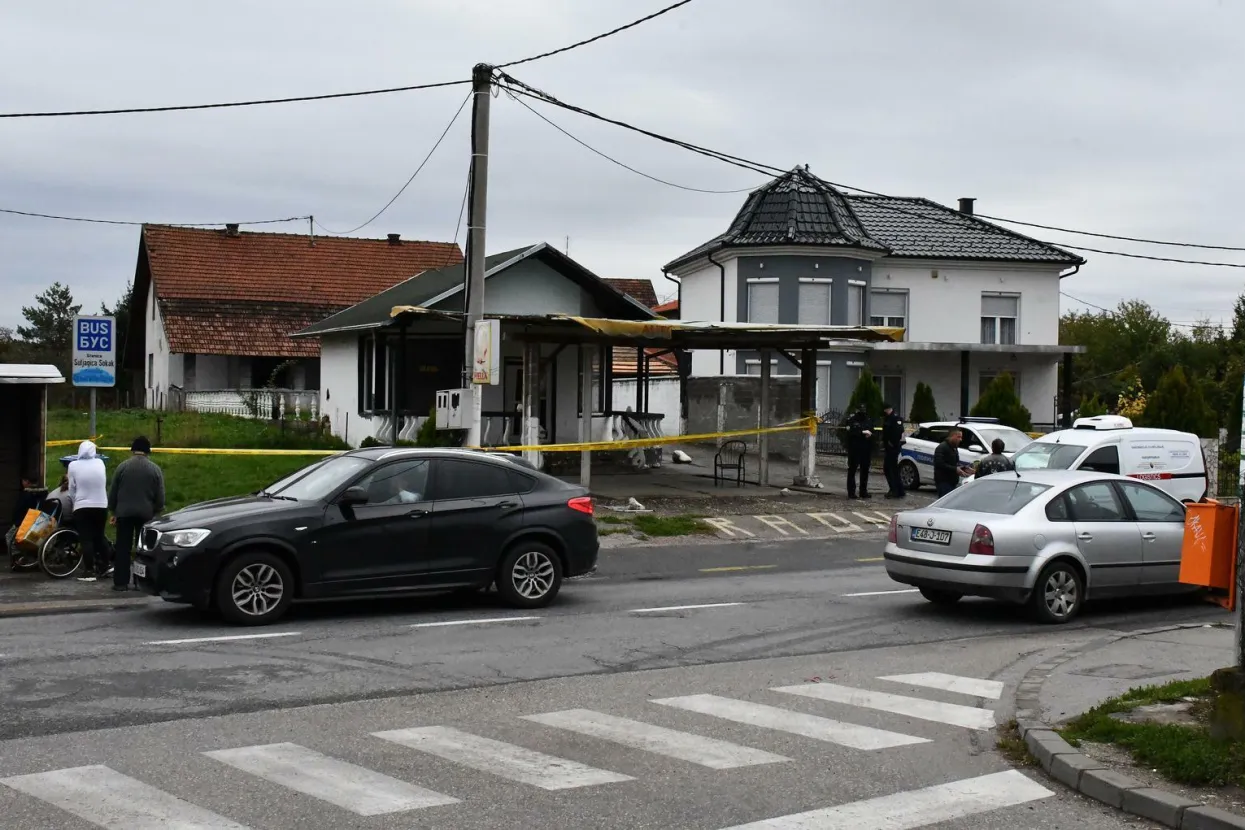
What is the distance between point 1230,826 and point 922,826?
1373 mm

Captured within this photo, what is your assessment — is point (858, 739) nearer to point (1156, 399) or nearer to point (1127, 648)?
point (1127, 648)

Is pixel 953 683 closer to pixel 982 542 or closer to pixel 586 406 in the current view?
pixel 982 542

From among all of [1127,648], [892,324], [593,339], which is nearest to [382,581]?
[1127,648]

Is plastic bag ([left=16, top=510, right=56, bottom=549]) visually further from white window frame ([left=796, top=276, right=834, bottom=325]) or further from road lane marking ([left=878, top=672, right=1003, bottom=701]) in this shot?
white window frame ([left=796, top=276, right=834, bottom=325])

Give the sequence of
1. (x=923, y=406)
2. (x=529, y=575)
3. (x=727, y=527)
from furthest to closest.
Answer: (x=923, y=406) → (x=727, y=527) → (x=529, y=575)

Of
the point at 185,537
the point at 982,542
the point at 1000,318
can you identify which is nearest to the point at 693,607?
the point at 982,542

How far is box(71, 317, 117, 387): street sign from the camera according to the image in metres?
16.1

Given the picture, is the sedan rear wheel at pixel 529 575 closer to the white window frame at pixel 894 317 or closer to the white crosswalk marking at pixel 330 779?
the white crosswalk marking at pixel 330 779

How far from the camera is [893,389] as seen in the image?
41219 mm

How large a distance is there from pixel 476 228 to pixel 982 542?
844 cm

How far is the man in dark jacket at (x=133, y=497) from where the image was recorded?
13.7 m

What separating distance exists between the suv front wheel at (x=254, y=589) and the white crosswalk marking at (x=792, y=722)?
14.8 feet

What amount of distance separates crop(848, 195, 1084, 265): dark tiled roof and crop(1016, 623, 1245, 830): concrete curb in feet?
109

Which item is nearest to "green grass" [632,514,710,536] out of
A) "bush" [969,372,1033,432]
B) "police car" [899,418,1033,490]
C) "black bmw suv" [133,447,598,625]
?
"black bmw suv" [133,447,598,625]
